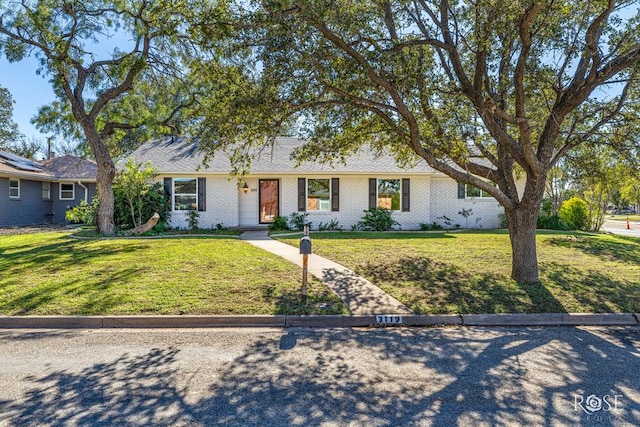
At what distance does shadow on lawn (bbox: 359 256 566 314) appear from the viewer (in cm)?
612

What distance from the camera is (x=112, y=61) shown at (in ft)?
47.6

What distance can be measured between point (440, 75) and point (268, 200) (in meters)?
10.5

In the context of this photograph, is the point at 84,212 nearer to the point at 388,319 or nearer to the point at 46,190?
the point at 46,190

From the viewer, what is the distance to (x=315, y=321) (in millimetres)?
5652

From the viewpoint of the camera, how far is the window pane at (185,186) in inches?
645

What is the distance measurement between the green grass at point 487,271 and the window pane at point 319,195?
11.3ft

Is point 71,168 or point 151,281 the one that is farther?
point 71,168

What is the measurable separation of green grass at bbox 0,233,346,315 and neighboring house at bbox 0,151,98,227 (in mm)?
10815

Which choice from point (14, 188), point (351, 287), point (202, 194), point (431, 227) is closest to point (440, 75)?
point (351, 287)

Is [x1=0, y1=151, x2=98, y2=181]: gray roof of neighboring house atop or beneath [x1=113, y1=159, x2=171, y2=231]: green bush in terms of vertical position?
atop

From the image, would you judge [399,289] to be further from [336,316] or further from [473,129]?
[473,129]

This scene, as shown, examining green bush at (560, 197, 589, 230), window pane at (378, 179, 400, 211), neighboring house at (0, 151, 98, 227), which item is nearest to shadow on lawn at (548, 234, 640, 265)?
green bush at (560, 197, 589, 230)

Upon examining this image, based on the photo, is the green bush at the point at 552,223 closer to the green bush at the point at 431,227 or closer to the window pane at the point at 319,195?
the green bush at the point at 431,227

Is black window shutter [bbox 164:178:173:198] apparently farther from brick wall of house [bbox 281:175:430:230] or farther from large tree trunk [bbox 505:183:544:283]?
large tree trunk [bbox 505:183:544:283]
